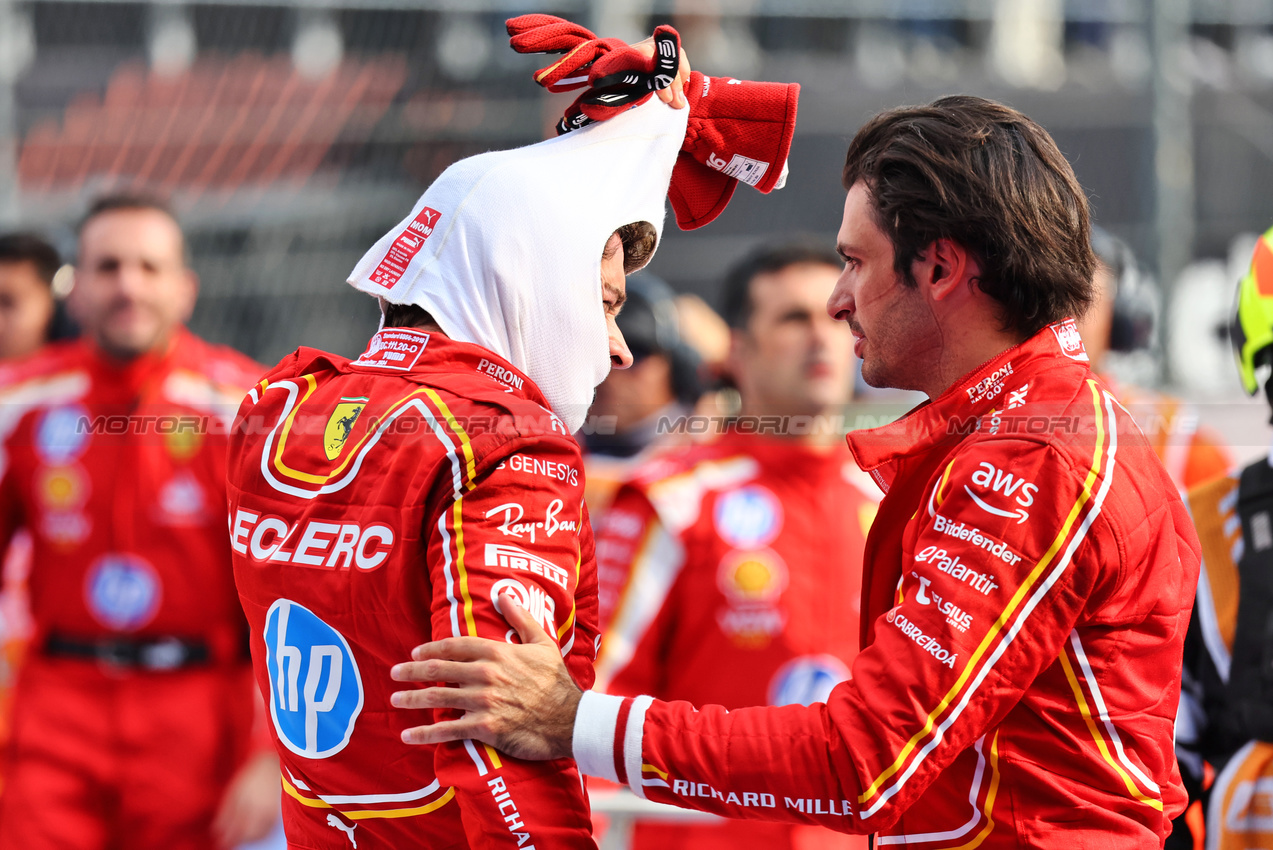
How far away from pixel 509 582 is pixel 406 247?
2.06ft

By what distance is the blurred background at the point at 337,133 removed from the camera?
19.5ft

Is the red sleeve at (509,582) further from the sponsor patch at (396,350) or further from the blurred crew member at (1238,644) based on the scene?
the blurred crew member at (1238,644)

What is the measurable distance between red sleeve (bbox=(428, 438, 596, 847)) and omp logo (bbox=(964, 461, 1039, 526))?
1.88 ft

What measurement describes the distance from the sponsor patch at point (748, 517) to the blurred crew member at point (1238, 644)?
1.28 metres

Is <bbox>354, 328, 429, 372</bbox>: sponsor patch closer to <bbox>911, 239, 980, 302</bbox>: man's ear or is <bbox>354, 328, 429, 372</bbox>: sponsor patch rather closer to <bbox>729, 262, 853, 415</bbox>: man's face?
<bbox>911, 239, 980, 302</bbox>: man's ear

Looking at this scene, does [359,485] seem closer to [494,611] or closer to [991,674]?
[494,611]

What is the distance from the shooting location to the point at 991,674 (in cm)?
182

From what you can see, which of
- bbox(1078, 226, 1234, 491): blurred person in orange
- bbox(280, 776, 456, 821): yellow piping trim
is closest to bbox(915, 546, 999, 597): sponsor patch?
bbox(280, 776, 456, 821): yellow piping trim

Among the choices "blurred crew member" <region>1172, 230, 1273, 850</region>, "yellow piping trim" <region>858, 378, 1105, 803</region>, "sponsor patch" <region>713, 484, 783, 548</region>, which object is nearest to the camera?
"yellow piping trim" <region>858, 378, 1105, 803</region>

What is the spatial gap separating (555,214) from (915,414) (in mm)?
644

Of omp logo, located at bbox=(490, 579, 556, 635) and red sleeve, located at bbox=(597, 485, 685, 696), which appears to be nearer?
omp logo, located at bbox=(490, 579, 556, 635)

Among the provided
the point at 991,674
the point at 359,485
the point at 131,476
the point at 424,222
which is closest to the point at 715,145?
the point at 424,222

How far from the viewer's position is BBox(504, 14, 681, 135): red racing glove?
7.30ft

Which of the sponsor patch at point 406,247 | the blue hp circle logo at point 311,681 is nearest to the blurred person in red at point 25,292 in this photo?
the sponsor patch at point 406,247
